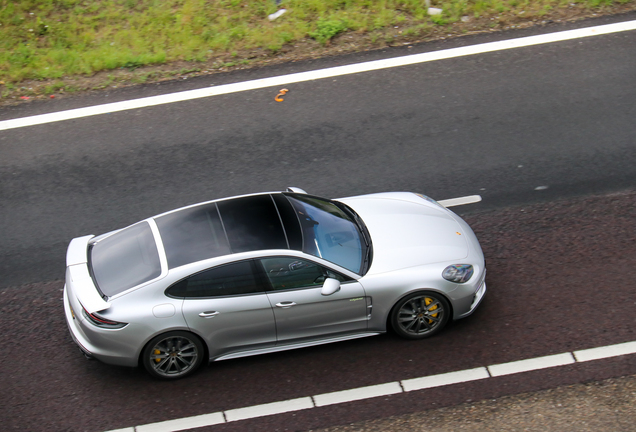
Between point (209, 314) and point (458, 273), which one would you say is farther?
point (458, 273)

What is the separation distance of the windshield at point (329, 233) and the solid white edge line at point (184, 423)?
1784 millimetres

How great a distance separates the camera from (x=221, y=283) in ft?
22.0

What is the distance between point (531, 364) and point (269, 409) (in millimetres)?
2576

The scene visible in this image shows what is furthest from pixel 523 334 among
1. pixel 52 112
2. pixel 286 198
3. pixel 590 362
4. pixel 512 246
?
pixel 52 112

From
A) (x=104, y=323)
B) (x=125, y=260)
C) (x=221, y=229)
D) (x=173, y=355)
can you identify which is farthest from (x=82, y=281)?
(x=221, y=229)

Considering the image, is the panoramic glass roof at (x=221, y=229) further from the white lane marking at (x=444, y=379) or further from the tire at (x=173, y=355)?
the white lane marking at (x=444, y=379)

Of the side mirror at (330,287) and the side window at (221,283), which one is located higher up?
the side window at (221,283)

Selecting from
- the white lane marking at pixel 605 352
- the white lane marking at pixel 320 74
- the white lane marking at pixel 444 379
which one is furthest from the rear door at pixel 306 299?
the white lane marking at pixel 320 74

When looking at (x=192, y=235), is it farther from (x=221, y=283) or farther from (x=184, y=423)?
(x=184, y=423)

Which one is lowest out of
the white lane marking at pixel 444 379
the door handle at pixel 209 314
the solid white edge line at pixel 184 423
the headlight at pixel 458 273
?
the white lane marking at pixel 444 379

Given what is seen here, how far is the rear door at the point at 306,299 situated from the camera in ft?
22.2

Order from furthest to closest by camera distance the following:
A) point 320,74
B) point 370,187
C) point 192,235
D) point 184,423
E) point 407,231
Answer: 1. point 320,74
2. point 370,187
3. point 407,231
4. point 192,235
5. point 184,423

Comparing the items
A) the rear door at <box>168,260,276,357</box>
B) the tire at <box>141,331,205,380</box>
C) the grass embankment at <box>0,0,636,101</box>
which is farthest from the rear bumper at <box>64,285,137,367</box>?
the grass embankment at <box>0,0,636,101</box>

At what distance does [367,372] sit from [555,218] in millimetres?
3298
